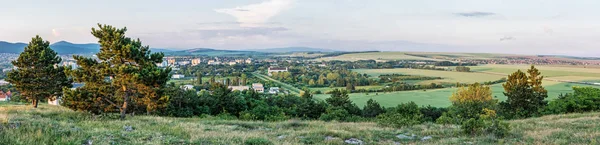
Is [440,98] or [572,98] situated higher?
[572,98]

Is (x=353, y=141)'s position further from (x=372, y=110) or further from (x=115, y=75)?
(x=372, y=110)

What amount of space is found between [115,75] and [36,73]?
36.1ft

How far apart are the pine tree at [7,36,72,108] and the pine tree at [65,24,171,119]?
934cm

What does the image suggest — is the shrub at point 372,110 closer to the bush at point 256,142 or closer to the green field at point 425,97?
the green field at point 425,97

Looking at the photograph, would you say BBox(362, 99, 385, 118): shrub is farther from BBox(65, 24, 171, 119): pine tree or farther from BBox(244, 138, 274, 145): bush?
BBox(244, 138, 274, 145): bush

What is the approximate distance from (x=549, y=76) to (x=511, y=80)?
6489 centimetres

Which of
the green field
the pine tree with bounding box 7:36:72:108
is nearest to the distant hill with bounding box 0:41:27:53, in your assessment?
the green field

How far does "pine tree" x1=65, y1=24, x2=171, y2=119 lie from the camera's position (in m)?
16.4

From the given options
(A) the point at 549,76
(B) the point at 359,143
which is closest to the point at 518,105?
(B) the point at 359,143

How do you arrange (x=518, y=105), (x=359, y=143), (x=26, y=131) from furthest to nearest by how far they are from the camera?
1. (x=518, y=105)
2. (x=359, y=143)
3. (x=26, y=131)

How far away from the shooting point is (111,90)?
17.5 metres

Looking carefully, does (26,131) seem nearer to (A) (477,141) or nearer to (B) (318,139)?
(B) (318,139)

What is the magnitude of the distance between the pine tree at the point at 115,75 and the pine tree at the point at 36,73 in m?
9.34

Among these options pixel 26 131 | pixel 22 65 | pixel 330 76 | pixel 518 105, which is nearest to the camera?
pixel 26 131
